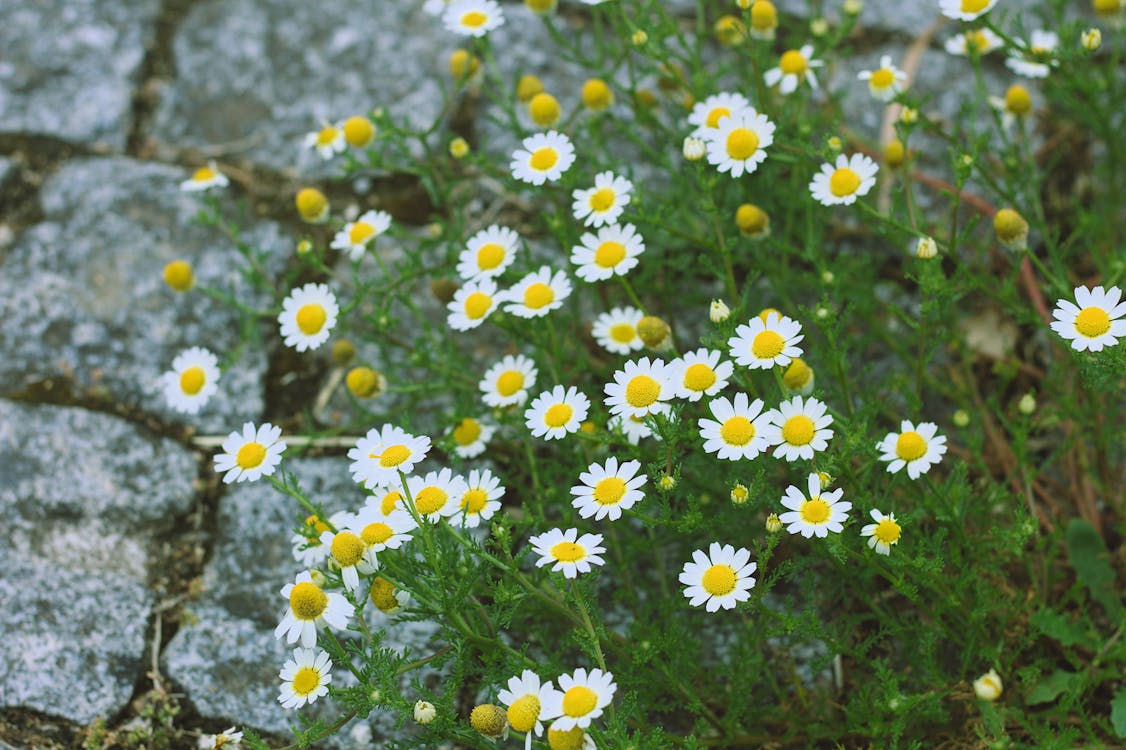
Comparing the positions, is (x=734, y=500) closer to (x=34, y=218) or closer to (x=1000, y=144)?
(x=1000, y=144)

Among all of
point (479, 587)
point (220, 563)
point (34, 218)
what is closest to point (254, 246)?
point (34, 218)

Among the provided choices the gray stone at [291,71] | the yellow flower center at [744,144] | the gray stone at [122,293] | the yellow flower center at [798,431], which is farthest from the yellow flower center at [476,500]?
the gray stone at [291,71]

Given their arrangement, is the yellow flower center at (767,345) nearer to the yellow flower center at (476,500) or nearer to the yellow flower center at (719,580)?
the yellow flower center at (719,580)

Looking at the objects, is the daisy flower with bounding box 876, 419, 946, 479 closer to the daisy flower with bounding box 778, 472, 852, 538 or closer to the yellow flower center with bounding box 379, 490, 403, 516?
the daisy flower with bounding box 778, 472, 852, 538

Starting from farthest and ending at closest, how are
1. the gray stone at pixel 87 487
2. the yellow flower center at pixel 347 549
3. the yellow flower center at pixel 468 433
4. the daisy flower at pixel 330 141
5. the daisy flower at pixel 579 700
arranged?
the daisy flower at pixel 330 141, the gray stone at pixel 87 487, the yellow flower center at pixel 468 433, the yellow flower center at pixel 347 549, the daisy flower at pixel 579 700

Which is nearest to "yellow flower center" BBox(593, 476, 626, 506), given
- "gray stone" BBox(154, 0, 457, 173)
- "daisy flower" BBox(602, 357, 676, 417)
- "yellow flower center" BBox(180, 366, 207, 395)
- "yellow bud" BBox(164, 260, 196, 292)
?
"daisy flower" BBox(602, 357, 676, 417)

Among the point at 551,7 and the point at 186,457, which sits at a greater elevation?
the point at 551,7

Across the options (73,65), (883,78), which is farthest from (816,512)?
(73,65)
